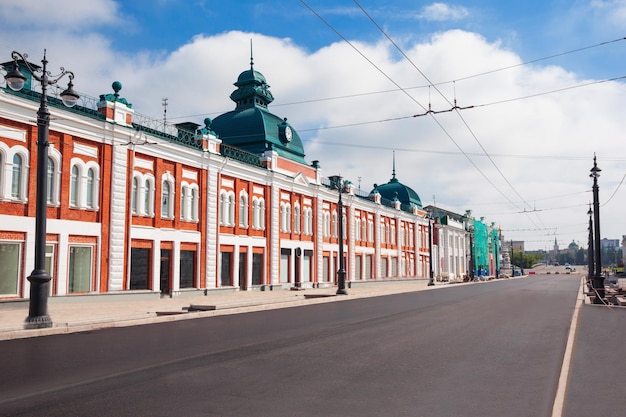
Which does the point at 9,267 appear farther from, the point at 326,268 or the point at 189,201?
the point at 326,268

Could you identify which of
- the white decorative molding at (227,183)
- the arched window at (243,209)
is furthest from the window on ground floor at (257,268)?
the white decorative molding at (227,183)

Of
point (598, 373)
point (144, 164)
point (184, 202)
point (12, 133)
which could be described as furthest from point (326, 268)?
point (598, 373)

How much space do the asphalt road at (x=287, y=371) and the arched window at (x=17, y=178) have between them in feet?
35.3

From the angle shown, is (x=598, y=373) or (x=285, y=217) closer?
Result: (x=598, y=373)

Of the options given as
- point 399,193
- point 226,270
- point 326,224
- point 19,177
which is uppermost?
point 399,193

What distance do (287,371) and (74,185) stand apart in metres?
Result: 19.8

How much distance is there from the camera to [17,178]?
22.7 metres

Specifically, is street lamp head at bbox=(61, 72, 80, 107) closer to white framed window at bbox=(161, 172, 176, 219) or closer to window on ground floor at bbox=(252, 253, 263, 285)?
white framed window at bbox=(161, 172, 176, 219)

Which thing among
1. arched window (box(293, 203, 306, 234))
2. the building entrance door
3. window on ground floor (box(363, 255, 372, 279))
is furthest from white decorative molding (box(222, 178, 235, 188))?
window on ground floor (box(363, 255, 372, 279))

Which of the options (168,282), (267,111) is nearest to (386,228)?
(267,111)

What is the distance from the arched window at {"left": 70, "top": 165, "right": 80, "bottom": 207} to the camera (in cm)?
2500

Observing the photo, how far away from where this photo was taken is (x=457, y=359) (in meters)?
10.1

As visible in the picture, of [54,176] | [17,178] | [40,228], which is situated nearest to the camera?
[40,228]

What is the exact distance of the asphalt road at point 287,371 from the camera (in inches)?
264
